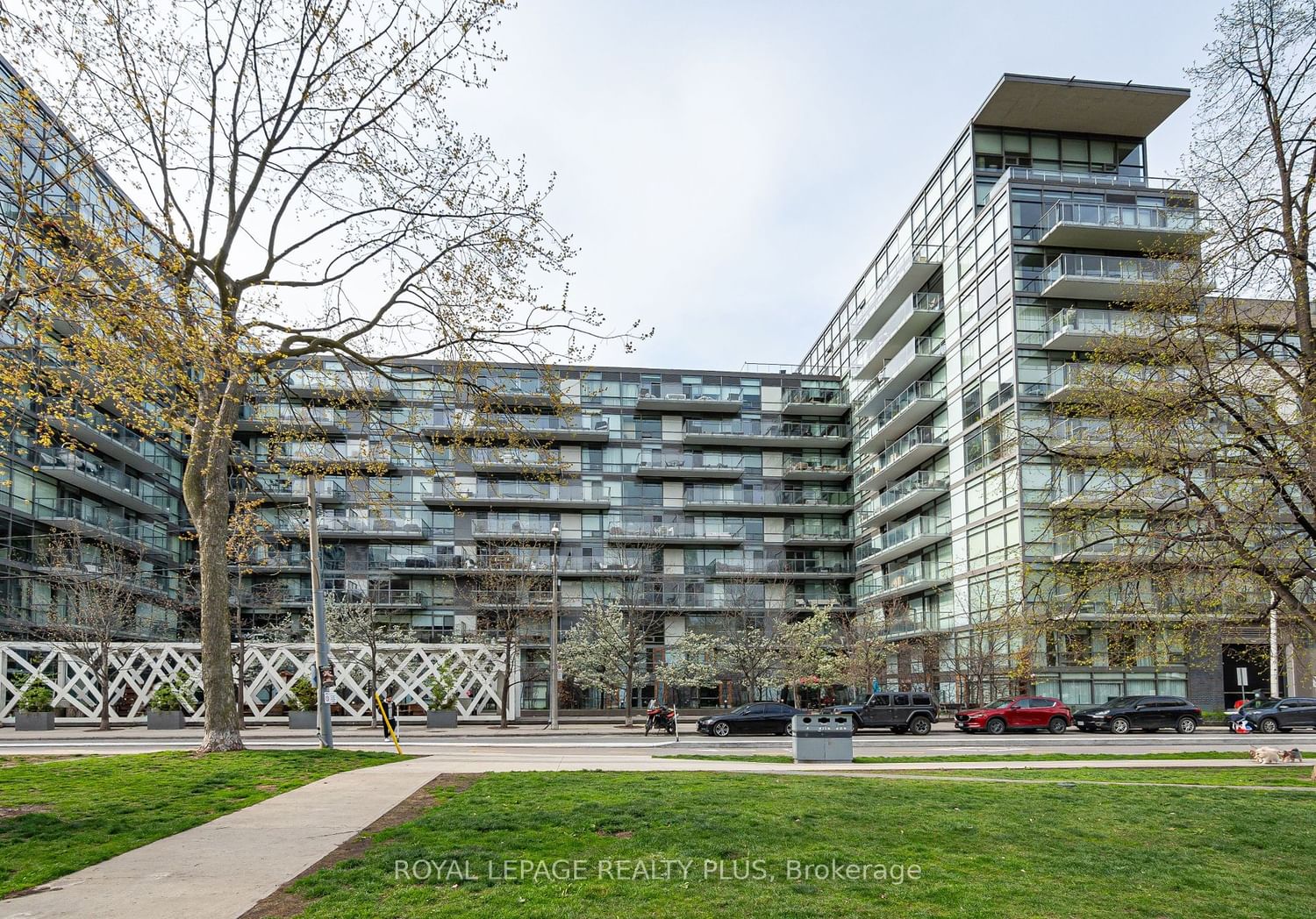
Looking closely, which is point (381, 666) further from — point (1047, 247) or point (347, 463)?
point (1047, 247)

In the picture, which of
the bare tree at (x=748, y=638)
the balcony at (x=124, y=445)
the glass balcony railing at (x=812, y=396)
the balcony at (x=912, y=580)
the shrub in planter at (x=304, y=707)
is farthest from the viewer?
the glass balcony railing at (x=812, y=396)

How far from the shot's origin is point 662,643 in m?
63.8

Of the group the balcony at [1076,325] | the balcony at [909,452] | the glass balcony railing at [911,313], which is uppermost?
the glass balcony railing at [911,313]

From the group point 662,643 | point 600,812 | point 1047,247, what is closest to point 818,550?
point 662,643

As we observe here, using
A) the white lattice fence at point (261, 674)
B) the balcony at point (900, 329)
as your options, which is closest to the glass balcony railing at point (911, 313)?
the balcony at point (900, 329)

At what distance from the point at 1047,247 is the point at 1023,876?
1688 inches

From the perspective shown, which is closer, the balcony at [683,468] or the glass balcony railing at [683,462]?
the balcony at [683,468]

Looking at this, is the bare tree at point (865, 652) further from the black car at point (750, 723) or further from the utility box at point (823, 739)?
the utility box at point (823, 739)

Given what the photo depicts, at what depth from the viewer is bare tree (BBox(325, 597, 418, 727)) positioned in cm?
4325

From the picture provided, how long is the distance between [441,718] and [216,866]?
3403 cm

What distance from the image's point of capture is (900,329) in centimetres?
5756

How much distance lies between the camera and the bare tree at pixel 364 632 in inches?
1703

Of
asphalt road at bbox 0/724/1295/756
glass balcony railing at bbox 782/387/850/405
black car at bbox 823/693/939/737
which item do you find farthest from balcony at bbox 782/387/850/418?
black car at bbox 823/693/939/737

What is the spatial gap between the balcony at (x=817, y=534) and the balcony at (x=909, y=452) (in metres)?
6.77
